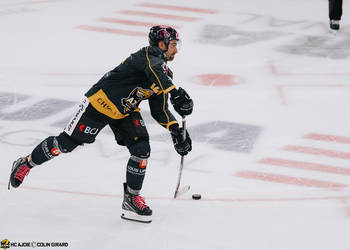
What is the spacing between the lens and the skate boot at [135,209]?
203 inches

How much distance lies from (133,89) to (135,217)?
0.87m

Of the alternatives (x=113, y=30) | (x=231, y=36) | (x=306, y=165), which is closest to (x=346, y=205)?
(x=306, y=165)

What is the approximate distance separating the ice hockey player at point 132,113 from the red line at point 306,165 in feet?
4.77

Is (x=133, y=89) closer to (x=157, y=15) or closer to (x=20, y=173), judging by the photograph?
(x=20, y=173)

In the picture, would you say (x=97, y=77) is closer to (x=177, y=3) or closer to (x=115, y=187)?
(x=115, y=187)

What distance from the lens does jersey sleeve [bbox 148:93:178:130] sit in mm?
5133

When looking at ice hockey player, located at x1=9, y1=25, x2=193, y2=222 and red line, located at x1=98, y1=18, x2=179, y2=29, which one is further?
red line, located at x1=98, y1=18, x2=179, y2=29

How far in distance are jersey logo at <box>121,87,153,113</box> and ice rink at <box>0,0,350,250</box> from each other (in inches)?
31.3

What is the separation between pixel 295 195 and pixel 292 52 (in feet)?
14.7

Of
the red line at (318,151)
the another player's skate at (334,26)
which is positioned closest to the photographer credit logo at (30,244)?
the red line at (318,151)

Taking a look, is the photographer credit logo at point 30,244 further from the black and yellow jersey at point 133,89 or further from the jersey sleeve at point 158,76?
the jersey sleeve at point 158,76

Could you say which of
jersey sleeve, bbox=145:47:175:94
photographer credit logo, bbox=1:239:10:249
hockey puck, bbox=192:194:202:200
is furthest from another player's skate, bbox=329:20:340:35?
photographer credit logo, bbox=1:239:10:249

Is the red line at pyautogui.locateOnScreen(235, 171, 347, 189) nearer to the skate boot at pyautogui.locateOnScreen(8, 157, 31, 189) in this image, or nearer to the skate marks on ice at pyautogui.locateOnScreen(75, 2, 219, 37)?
the skate boot at pyautogui.locateOnScreen(8, 157, 31, 189)

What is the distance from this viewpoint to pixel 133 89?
5.06 meters
